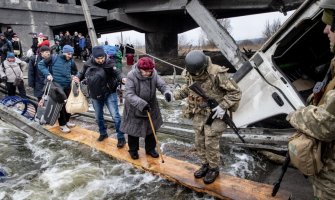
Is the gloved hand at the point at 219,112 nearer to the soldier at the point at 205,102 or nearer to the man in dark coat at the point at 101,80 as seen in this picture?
the soldier at the point at 205,102

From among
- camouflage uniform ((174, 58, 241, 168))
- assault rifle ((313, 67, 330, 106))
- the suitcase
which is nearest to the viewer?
assault rifle ((313, 67, 330, 106))

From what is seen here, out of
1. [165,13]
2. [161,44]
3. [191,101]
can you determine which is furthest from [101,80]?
[161,44]

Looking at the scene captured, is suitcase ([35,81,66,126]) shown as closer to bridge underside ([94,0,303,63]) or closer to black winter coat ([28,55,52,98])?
black winter coat ([28,55,52,98])

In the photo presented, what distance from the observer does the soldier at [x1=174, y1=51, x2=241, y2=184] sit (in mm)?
3367

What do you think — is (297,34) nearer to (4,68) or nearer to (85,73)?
(85,73)

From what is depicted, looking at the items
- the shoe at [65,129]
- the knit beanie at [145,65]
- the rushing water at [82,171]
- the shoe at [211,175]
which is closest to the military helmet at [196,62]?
the knit beanie at [145,65]

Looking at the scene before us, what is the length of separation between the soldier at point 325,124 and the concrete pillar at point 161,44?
54.9 feet

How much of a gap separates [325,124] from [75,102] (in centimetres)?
433

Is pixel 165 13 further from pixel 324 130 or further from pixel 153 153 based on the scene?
pixel 324 130

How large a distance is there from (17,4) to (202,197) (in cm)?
2005

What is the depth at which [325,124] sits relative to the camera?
6.29 ft

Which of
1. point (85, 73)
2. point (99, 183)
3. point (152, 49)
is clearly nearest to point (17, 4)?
point (152, 49)

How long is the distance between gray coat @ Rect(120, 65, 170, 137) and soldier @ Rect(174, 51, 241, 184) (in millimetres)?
511

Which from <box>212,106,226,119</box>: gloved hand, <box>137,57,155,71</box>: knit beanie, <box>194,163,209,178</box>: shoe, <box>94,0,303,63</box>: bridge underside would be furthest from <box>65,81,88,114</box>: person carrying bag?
<box>94,0,303,63</box>: bridge underside
